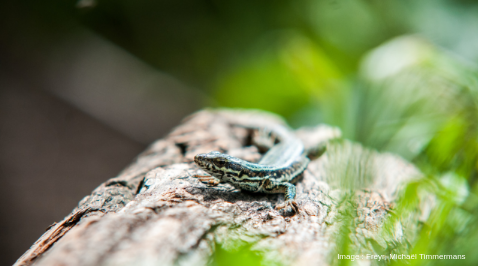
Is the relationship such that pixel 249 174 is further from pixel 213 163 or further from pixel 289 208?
pixel 289 208

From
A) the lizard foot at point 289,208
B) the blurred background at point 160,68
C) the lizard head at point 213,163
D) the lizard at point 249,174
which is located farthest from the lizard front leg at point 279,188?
the blurred background at point 160,68

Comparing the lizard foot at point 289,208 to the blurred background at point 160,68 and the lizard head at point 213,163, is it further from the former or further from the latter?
the blurred background at point 160,68

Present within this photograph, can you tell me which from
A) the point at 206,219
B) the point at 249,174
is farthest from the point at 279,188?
the point at 206,219

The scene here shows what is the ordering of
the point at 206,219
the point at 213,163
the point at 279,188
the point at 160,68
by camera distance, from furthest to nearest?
1. the point at 160,68
2. the point at 279,188
3. the point at 213,163
4. the point at 206,219

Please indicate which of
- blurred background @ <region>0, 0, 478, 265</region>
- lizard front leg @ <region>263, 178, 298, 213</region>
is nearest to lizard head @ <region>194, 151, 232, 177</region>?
lizard front leg @ <region>263, 178, 298, 213</region>

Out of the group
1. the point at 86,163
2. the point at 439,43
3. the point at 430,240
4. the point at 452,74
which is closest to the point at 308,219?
the point at 430,240
